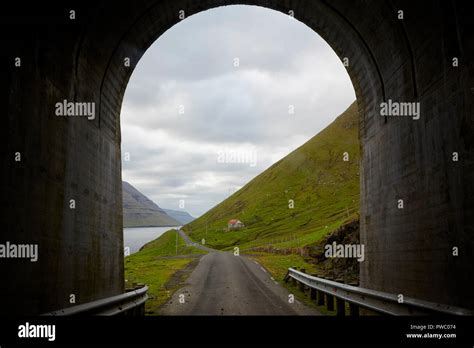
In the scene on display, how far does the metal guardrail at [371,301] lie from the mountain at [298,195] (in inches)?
3360

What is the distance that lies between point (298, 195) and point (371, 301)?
13611cm

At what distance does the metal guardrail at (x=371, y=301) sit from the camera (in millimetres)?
6879

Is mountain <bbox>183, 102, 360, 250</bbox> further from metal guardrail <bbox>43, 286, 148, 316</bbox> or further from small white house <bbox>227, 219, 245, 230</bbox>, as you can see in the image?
metal guardrail <bbox>43, 286, 148, 316</bbox>

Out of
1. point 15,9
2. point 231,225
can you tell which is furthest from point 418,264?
point 231,225

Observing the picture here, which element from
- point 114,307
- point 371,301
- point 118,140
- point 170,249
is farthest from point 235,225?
point 371,301

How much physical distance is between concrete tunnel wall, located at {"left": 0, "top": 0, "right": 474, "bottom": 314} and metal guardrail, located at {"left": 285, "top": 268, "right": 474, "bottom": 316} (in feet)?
2.36

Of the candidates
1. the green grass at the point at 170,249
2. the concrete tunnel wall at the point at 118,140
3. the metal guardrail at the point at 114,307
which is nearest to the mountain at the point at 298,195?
the green grass at the point at 170,249

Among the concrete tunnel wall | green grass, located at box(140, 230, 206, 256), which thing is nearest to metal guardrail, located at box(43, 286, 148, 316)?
the concrete tunnel wall

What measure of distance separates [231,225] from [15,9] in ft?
401

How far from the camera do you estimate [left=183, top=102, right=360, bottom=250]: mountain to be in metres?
112

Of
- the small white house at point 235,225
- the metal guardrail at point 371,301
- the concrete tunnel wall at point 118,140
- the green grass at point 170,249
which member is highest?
the concrete tunnel wall at point 118,140

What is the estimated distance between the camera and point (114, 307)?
29.7 feet

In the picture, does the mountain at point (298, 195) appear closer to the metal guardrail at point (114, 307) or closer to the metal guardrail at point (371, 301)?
the metal guardrail at point (371, 301)

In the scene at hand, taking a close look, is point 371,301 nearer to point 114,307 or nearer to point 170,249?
point 114,307
